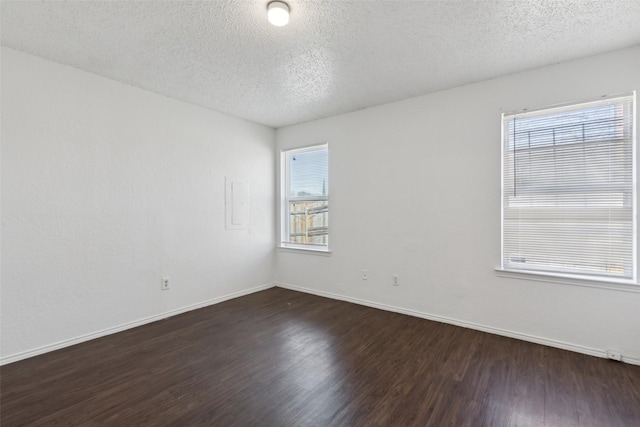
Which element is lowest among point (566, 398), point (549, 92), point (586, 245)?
point (566, 398)

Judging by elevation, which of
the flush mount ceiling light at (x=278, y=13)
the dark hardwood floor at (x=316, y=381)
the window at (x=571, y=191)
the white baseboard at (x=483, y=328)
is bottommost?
the dark hardwood floor at (x=316, y=381)

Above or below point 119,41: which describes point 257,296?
below

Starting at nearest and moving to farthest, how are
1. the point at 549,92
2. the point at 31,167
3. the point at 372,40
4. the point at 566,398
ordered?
the point at 566,398 < the point at 372,40 < the point at 31,167 < the point at 549,92

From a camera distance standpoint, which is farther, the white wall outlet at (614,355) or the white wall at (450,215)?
the white wall at (450,215)

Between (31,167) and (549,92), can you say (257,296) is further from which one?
(549,92)

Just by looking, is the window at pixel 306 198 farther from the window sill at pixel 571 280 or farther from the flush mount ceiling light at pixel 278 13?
the flush mount ceiling light at pixel 278 13

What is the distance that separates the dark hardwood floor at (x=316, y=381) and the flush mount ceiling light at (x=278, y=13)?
8.41 feet

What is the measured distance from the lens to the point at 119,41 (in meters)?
2.43

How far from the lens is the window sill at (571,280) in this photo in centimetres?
247

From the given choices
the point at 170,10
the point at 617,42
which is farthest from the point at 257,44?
the point at 617,42

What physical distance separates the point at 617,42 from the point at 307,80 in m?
2.64

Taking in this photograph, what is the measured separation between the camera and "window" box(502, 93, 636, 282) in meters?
2.54

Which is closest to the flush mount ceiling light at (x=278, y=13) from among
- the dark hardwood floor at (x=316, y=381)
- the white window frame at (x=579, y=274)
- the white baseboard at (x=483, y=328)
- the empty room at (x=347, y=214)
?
the empty room at (x=347, y=214)

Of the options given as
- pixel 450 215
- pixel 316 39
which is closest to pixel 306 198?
pixel 450 215
